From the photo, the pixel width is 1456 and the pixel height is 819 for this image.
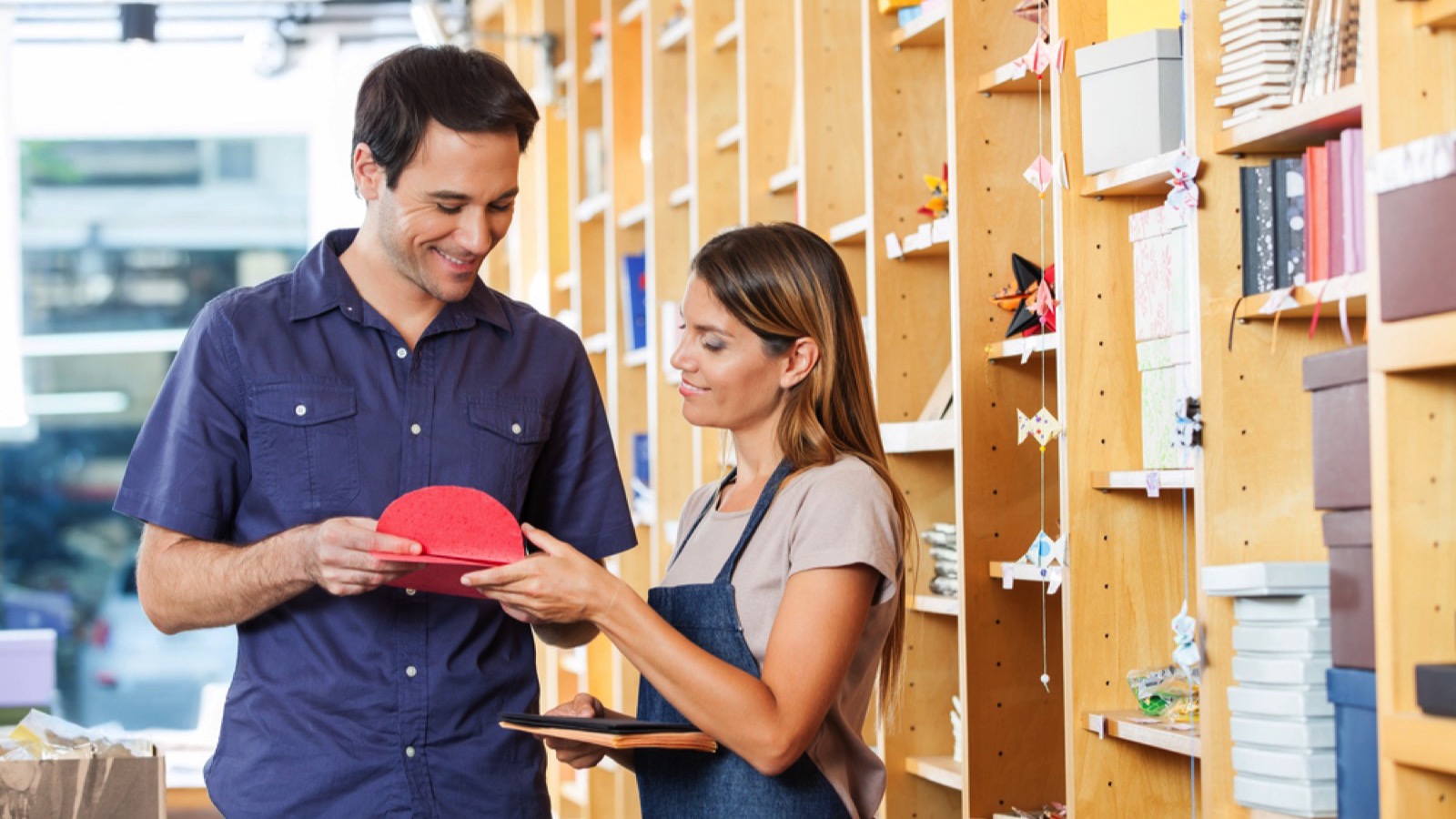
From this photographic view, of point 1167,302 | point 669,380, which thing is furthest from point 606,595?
point 669,380

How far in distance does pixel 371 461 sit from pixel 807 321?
0.58 metres

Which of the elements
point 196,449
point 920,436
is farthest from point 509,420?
point 920,436

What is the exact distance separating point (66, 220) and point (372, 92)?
6.02m

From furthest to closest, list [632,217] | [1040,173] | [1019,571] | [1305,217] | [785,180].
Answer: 1. [632,217]
2. [785,180]
3. [1019,571]
4. [1040,173]
5. [1305,217]

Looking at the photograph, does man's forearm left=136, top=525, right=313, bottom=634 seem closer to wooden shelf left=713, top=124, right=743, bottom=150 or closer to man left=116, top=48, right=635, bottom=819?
man left=116, top=48, right=635, bottom=819

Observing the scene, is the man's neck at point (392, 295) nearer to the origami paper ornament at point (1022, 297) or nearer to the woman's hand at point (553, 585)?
the woman's hand at point (553, 585)

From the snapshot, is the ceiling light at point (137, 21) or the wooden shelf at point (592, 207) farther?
the ceiling light at point (137, 21)

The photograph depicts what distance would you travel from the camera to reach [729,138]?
14.7 ft

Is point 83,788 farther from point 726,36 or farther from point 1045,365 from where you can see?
point 726,36

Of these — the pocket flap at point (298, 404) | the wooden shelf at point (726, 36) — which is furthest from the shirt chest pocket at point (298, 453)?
the wooden shelf at point (726, 36)

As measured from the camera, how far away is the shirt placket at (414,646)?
1978 millimetres

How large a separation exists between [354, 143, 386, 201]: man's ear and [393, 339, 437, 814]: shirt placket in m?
0.26

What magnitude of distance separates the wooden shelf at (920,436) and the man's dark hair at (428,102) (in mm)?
1356

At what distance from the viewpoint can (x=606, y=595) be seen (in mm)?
1791
